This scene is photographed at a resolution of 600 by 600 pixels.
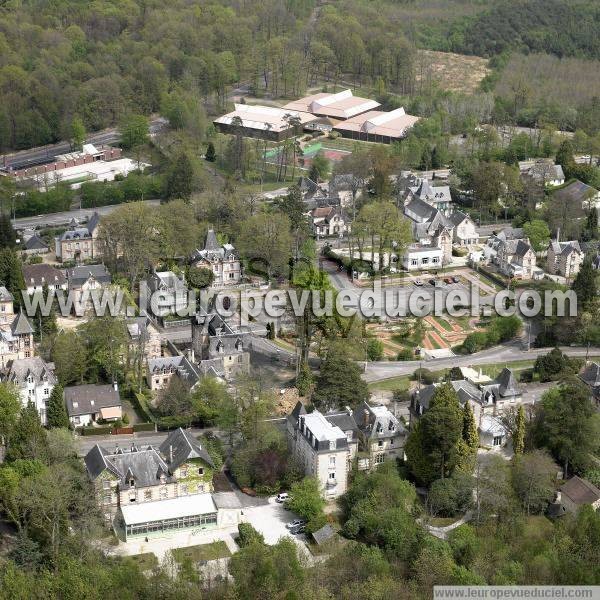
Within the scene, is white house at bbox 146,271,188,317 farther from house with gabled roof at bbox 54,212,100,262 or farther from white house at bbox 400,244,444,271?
white house at bbox 400,244,444,271

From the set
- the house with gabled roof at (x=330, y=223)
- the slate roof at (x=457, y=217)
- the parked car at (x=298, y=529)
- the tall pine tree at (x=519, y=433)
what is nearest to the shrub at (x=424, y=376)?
the tall pine tree at (x=519, y=433)

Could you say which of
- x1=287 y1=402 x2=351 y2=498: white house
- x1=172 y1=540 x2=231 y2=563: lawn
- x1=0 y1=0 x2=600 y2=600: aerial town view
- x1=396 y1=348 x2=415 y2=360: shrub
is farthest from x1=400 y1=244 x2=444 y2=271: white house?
x1=172 y1=540 x2=231 y2=563: lawn

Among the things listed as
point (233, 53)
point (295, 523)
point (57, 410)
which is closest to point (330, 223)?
point (57, 410)

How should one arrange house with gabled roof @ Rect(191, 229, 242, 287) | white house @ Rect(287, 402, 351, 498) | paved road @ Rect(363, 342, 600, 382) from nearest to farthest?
white house @ Rect(287, 402, 351, 498) → paved road @ Rect(363, 342, 600, 382) → house with gabled roof @ Rect(191, 229, 242, 287)

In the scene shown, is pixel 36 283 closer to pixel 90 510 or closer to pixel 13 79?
pixel 90 510

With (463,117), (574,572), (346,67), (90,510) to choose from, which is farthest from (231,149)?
(574,572)

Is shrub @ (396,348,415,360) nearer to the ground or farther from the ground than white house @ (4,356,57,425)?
nearer to the ground
